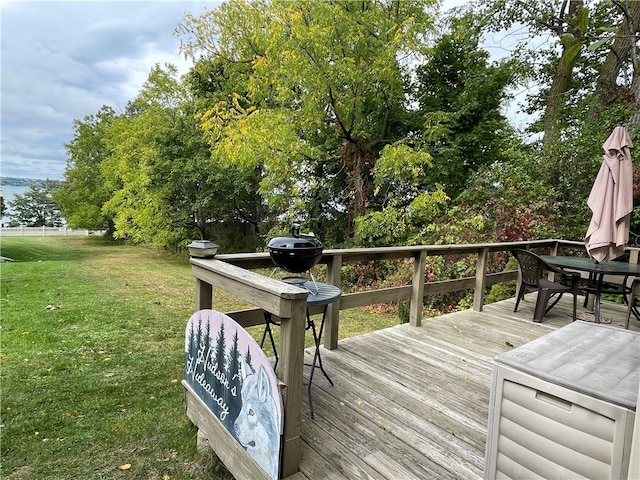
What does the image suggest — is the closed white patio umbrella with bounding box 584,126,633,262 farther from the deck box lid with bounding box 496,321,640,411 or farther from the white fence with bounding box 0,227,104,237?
the white fence with bounding box 0,227,104,237

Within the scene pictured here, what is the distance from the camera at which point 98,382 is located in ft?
11.3

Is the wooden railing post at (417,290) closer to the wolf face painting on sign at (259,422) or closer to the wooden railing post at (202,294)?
the wooden railing post at (202,294)

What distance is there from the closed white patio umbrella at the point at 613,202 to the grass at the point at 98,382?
322 cm

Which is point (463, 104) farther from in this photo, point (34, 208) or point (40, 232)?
point (34, 208)

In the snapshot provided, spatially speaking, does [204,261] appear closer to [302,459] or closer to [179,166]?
[302,459]

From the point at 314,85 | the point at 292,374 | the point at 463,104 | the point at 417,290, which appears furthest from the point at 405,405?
the point at 463,104

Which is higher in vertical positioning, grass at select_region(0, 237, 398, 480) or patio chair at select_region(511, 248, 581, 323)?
patio chair at select_region(511, 248, 581, 323)

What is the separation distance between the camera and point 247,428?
1.77 m

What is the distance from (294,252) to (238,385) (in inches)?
32.3

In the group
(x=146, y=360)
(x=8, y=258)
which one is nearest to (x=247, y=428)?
(x=146, y=360)

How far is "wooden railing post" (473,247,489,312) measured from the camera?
443cm

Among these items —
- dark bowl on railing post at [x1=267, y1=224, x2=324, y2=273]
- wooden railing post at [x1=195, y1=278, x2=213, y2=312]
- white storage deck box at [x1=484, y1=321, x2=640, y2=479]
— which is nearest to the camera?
white storage deck box at [x1=484, y1=321, x2=640, y2=479]

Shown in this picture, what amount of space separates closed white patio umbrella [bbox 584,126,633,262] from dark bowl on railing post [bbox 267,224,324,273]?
275 centimetres

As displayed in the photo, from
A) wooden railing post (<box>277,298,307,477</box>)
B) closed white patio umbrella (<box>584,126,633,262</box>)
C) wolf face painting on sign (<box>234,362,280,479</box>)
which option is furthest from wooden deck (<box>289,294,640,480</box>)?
closed white patio umbrella (<box>584,126,633,262</box>)
